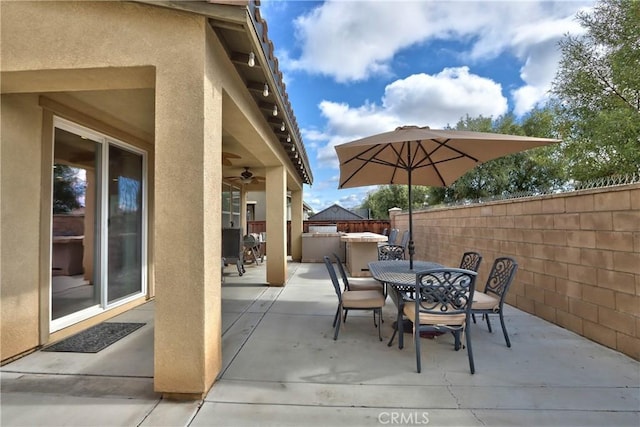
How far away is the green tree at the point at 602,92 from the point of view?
7.98 meters

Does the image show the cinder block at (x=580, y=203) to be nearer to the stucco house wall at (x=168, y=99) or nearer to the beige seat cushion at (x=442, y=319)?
the beige seat cushion at (x=442, y=319)

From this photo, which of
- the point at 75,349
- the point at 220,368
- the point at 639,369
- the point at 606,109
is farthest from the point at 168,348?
the point at 606,109

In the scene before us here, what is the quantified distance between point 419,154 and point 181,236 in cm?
353

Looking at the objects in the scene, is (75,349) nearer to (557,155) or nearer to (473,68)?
(473,68)

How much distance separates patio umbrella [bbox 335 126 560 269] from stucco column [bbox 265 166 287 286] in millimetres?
2036

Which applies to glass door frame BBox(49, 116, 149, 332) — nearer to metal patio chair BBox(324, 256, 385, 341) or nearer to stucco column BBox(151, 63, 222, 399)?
stucco column BBox(151, 63, 222, 399)

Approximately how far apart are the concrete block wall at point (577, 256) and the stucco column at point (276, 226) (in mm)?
3946

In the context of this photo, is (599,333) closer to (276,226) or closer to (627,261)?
(627,261)

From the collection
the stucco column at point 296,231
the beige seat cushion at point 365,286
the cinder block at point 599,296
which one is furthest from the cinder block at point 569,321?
the stucco column at point 296,231

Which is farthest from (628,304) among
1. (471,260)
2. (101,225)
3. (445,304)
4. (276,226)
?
(101,225)

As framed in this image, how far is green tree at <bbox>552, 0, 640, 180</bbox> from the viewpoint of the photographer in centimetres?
798

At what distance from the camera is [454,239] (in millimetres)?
7066

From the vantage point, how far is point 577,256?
3723 mm

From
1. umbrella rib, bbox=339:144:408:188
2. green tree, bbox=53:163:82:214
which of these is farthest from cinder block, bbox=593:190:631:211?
green tree, bbox=53:163:82:214
